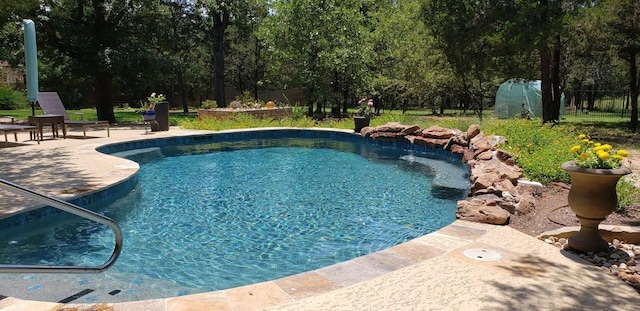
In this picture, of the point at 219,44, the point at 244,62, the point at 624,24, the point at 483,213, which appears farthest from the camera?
the point at 244,62

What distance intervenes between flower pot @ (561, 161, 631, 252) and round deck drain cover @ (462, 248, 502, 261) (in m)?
0.80

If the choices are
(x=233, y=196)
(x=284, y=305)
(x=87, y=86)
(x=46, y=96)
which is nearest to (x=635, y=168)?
(x=233, y=196)

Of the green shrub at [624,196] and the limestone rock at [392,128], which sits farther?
the limestone rock at [392,128]

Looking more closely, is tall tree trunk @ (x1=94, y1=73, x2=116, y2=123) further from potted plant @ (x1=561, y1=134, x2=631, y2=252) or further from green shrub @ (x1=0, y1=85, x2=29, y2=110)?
potted plant @ (x1=561, y1=134, x2=631, y2=252)

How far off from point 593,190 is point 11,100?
93.9 feet

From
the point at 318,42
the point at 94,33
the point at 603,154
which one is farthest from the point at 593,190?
the point at 94,33

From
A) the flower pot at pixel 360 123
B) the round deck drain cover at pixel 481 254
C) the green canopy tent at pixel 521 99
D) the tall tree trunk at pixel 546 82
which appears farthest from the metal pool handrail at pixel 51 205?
the green canopy tent at pixel 521 99

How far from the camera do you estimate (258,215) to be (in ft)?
19.9

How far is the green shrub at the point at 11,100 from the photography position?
24.1m

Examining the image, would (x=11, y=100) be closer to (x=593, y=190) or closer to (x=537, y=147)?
(x=537, y=147)

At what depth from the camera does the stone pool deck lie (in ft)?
9.50

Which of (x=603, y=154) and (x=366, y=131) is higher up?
(x=603, y=154)

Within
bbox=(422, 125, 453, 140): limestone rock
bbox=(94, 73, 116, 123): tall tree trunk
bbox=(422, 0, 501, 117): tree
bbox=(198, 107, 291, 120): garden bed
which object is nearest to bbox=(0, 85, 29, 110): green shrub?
bbox=(94, 73, 116, 123): tall tree trunk

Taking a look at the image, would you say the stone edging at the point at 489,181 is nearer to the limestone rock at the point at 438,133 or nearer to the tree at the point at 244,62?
the limestone rock at the point at 438,133
